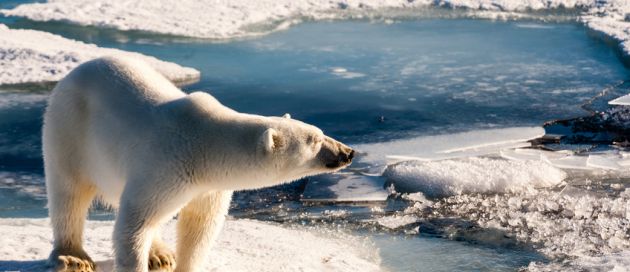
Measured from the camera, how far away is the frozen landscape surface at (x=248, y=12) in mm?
10508

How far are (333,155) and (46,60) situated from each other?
20.3 ft

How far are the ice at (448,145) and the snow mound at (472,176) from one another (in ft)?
1.00

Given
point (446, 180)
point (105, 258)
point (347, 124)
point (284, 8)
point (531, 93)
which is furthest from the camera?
point (284, 8)

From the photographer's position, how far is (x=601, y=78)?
26.7 feet

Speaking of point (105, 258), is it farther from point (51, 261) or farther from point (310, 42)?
point (310, 42)

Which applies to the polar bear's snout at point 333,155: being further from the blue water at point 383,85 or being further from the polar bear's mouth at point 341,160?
the blue water at point 383,85

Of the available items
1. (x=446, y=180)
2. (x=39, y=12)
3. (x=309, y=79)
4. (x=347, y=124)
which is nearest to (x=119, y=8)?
(x=39, y=12)

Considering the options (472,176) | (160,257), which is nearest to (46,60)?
(472,176)

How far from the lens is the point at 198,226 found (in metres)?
3.24

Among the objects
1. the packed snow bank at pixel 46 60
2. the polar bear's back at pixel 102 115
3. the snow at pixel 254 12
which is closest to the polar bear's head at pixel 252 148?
the polar bear's back at pixel 102 115

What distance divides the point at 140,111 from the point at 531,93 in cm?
546

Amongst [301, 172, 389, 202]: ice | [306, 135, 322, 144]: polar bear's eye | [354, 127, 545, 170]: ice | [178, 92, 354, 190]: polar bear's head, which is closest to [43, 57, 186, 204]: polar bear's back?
[178, 92, 354, 190]: polar bear's head

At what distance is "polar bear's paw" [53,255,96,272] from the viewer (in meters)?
3.28

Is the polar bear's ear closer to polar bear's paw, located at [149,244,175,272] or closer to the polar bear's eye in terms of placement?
the polar bear's eye
